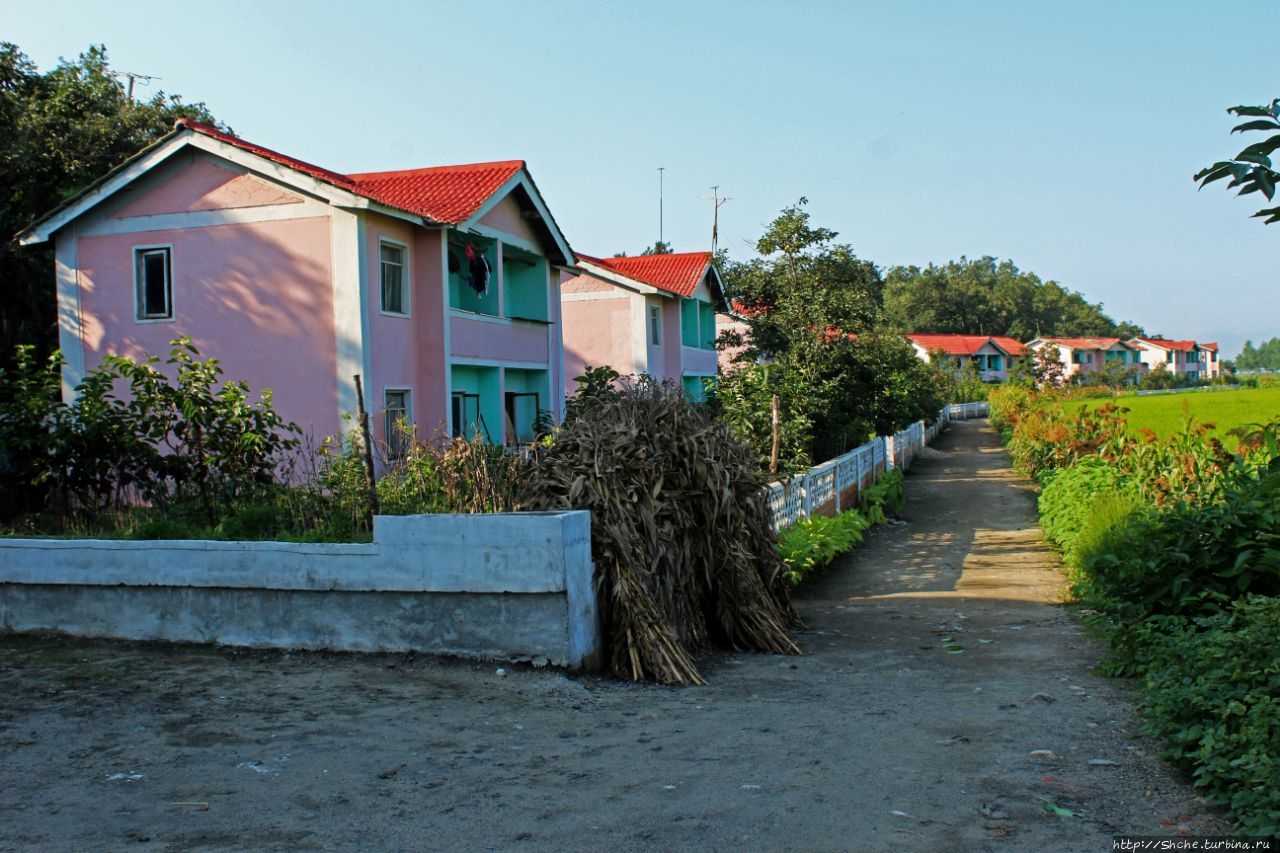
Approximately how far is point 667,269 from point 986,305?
91.3 m

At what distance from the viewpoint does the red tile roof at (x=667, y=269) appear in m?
30.3

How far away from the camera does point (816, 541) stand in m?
13.2

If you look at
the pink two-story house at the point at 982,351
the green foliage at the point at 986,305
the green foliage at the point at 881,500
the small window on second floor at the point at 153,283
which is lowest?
the green foliage at the point at 881,500

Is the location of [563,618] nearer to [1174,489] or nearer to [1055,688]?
[1055,688]

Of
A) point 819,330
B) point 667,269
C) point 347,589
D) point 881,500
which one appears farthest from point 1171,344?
point 347,589

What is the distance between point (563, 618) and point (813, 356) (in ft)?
50.5

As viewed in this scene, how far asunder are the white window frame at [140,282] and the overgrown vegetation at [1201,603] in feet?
45.5

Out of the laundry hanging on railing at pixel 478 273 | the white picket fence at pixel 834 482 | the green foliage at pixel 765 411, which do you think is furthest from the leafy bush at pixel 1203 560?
the laundry hanging on railing at pixel 478 273

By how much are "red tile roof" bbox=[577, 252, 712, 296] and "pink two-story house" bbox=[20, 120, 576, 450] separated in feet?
38.7

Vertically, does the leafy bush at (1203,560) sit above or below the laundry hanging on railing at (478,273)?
below

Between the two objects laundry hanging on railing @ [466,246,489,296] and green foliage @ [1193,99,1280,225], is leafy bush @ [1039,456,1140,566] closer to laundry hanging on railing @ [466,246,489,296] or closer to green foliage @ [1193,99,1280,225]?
green foliage @ [1193,99,1280,225]

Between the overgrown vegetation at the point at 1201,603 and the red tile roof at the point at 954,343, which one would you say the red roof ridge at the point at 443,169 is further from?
the red tile roof at the point at 954,343

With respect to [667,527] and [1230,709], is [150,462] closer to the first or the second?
[667,527]

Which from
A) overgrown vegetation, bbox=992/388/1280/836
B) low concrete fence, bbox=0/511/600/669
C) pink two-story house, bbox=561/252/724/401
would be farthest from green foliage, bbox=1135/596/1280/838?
pink two-story house, bbox=561/252/724/401
